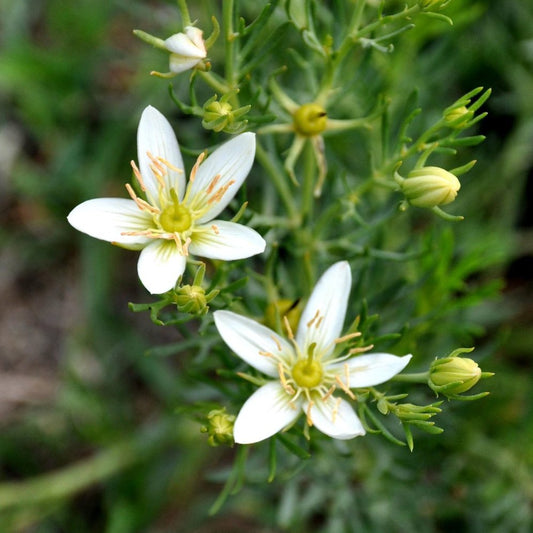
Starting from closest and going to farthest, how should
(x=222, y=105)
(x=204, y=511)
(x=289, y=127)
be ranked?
(x=222, y=105), (x=289, y=127), (x=204, y=511)

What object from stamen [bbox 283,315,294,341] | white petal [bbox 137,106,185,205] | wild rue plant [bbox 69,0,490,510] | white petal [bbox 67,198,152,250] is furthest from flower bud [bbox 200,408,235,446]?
white petal [bbox 137,106,185,205]

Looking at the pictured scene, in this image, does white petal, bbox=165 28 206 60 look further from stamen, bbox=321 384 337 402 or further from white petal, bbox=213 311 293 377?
stamen, bbox=321 384 337 402

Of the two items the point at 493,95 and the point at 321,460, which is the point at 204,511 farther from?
the point at 493,95

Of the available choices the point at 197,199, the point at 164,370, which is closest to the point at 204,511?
the point at 164,370

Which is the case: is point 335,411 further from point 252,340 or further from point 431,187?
point 431,187

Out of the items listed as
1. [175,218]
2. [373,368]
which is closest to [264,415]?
[373,368]

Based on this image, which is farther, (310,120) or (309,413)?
(310,120)
